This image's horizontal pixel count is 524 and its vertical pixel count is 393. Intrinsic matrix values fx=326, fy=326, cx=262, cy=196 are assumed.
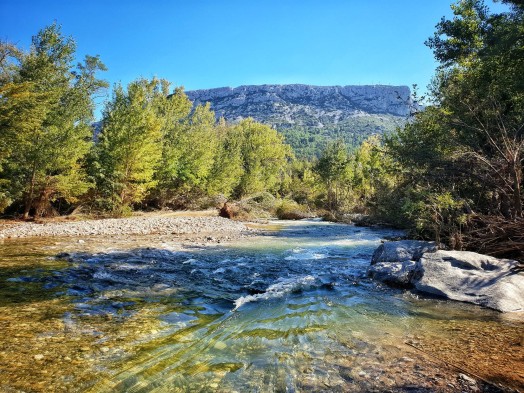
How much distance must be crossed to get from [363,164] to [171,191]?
118 ft

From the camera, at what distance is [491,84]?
13.0m

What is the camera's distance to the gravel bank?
1650 cm

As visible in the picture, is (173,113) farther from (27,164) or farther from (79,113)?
(27,164)

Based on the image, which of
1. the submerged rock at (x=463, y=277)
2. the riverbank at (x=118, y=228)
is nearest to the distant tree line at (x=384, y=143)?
the submerged rock at (x=463, y=277)

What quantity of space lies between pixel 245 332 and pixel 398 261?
21.8 ft

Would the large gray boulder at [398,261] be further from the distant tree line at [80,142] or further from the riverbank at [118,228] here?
the distant tree line at [80,142]

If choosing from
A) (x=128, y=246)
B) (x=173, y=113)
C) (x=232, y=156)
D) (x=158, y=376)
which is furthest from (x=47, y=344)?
(x=232, y=156)

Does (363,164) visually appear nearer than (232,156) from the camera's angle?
No

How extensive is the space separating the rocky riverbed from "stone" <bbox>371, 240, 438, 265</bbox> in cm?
914

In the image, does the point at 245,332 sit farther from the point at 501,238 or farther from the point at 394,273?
the point at 501,238

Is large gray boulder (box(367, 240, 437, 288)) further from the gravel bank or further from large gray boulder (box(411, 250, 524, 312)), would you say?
the gravel bank

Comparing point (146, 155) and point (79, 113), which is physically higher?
point (79, 113)

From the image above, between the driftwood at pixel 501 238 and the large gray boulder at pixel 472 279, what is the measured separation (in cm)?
111

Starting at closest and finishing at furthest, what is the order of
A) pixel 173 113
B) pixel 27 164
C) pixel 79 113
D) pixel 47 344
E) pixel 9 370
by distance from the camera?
pixel 9 370, pixel 47 344, pixel 27 164, pixel 79 113, pixel 173 113
